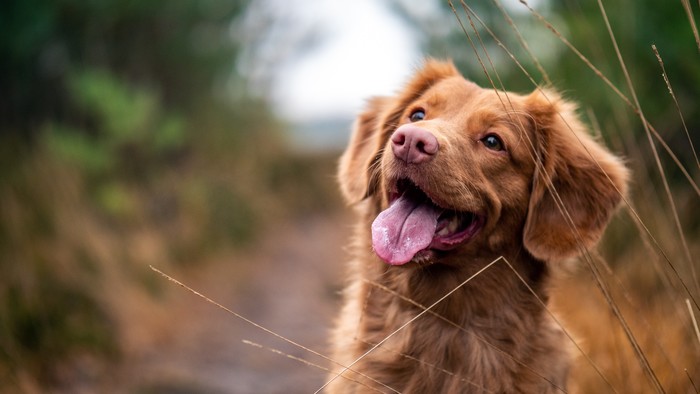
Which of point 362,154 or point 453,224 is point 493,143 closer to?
point 453,224

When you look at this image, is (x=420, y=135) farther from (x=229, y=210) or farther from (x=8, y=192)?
(x=229, y=210)

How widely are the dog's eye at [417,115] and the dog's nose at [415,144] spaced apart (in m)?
0.56

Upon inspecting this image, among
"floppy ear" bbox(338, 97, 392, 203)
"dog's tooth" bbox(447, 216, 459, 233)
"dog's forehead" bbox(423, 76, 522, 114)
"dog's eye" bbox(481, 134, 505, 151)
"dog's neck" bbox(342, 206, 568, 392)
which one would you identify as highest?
"dog's forehead" bbox(423, 76, 522, 114)

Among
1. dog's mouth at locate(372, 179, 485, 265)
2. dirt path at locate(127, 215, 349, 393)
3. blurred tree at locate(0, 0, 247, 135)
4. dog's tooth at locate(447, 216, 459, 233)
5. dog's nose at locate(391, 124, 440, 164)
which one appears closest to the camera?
dog's nose at locate(391, 124, 440, 164)

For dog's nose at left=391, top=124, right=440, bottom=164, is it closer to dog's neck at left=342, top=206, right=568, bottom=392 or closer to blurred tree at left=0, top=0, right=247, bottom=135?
dog's neck at left=342, top=206, right=568, bottom=392

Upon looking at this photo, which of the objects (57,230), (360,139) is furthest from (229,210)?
(360,139)

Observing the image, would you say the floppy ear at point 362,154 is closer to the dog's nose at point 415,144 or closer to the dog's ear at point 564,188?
the dog's nose at point 415,144

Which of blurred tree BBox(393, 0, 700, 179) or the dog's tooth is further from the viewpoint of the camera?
blurred tree BBox(393, 0, 700, 179)

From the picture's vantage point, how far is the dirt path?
4473 millimetres

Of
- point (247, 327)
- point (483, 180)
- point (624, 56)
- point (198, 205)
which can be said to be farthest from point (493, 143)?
point (198, 205)

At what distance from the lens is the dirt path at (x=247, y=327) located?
14.7 ft

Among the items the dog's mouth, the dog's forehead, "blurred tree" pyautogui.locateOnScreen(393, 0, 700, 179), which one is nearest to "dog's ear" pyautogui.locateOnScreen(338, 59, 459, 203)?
the dog's forehead

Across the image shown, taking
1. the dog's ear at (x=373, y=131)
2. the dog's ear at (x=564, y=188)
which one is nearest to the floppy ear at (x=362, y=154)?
the dog's ear at (x=373, y=131)

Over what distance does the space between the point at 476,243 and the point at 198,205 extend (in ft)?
17.2
